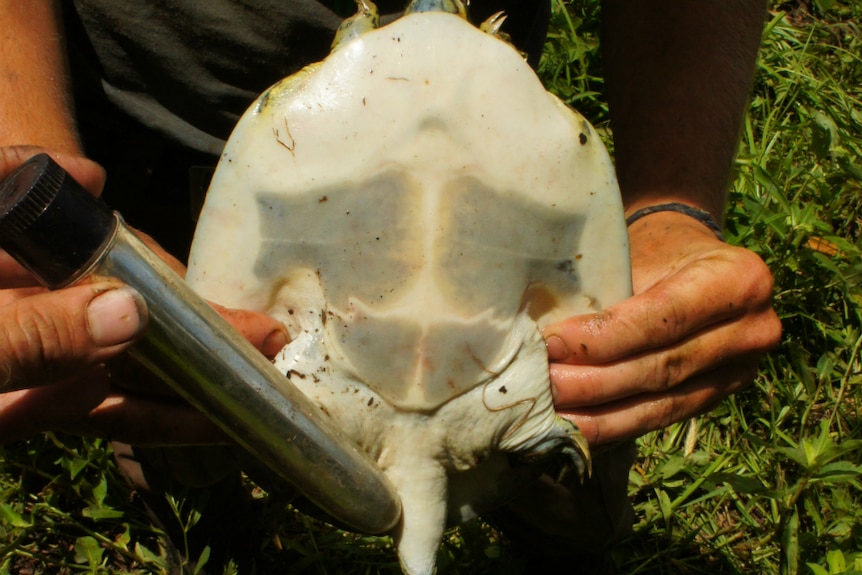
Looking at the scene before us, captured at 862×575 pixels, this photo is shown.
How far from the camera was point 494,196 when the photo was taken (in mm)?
1084

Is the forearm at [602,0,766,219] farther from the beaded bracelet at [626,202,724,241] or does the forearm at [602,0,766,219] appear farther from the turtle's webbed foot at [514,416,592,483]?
the turtle's webbed foot at [514,416,592,483]

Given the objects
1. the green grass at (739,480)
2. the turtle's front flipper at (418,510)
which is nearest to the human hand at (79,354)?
the turtle's front flipper at (418,510)

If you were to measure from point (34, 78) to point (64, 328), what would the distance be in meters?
0.67

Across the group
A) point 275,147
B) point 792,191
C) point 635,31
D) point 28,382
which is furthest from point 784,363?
point 28,382

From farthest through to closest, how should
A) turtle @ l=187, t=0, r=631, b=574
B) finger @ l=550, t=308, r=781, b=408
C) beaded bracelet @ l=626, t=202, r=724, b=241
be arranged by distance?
beaded bracelet @ l=626, t=202, r=724, b=241, finger @ l=550, t=308, r=781, b=408, turtle @ l=187, t=0, r=631, b=574

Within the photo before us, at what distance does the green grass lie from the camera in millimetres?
1874

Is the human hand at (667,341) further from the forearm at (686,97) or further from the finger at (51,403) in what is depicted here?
the finger at (51,403)

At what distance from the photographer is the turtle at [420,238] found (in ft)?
3.49

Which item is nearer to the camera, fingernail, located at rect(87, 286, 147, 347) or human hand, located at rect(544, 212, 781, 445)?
fingernail, located at rect(87, 286, 147, 347)

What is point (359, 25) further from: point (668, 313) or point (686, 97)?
point (686, 97)

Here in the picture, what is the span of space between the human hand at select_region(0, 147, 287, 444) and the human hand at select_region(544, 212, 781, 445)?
42 centimetres

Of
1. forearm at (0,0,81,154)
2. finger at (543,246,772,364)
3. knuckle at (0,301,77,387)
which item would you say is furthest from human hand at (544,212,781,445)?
forearm at (0,0,81,154)

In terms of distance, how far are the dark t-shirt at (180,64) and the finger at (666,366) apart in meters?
0.78

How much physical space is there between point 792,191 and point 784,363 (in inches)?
22.8
